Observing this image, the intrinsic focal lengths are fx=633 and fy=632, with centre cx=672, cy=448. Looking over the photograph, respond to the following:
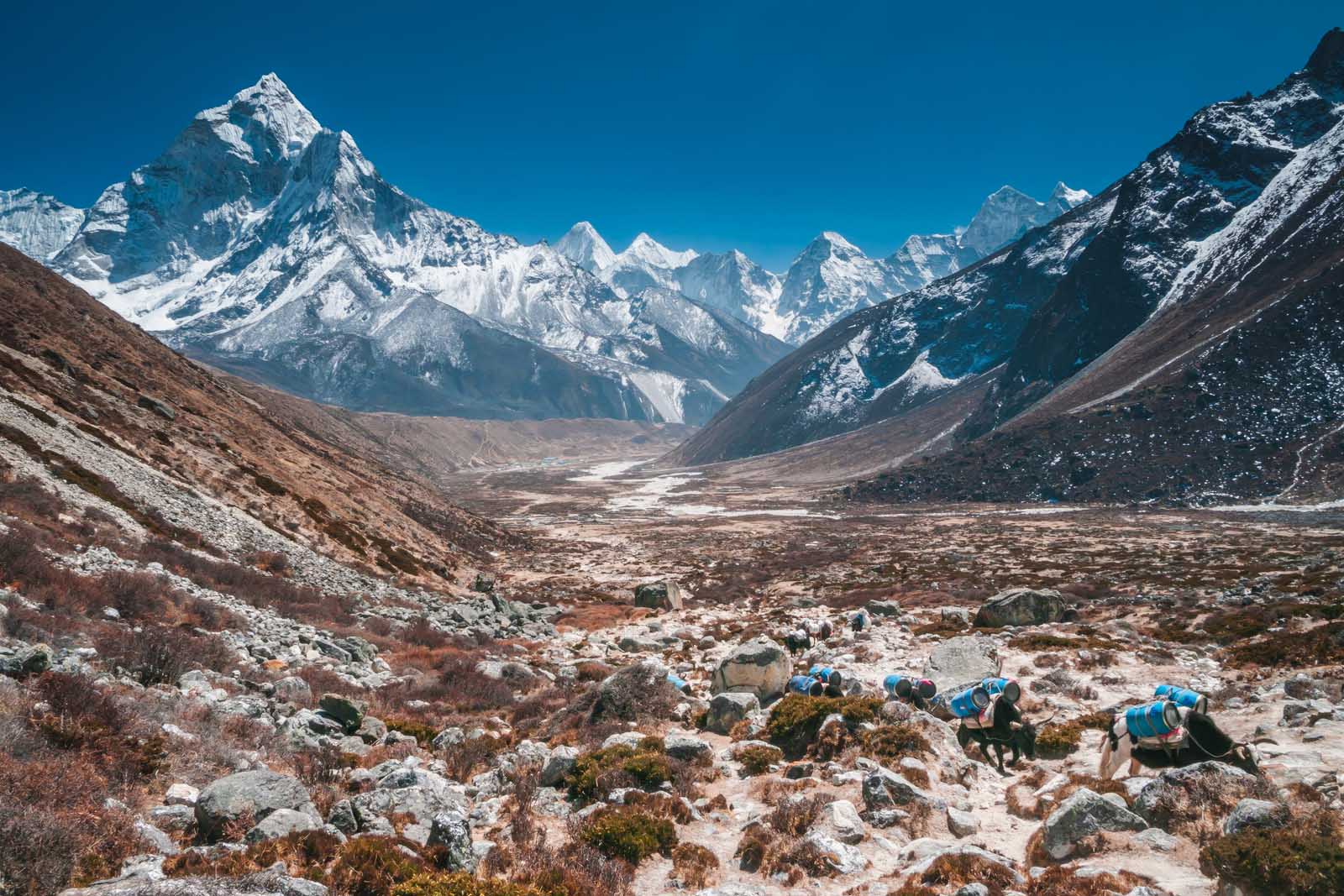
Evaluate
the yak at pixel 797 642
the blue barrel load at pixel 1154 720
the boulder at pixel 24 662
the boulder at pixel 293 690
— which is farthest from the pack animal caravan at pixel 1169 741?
the boulder at pixel 24 662

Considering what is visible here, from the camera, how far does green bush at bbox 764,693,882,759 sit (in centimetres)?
1421

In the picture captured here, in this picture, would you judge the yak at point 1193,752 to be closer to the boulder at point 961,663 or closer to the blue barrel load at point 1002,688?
the blue barrel load at point 1002,688

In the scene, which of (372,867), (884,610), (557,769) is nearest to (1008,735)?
(557,769)

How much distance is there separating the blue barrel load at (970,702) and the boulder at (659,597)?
26897 millimetres

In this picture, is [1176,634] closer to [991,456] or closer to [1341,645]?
[1341,645]

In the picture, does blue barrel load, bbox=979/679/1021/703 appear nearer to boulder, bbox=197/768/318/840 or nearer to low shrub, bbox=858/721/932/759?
low shrub, bbox=858/721/932/759

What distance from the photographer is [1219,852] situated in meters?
7.30

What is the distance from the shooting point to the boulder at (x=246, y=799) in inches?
302

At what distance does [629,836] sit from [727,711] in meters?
7.24

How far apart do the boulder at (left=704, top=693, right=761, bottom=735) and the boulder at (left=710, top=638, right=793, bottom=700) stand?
1.23 metres

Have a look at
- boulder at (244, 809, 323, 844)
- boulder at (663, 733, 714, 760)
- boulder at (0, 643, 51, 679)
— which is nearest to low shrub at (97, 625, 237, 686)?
boulder at (0, 643, 51, 679)

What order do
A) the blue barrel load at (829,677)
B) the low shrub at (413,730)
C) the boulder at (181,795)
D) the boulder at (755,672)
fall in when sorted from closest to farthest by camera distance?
the boulder at (181,795), the low shrub at (413,730), the blue barrel load at (829,677), the boulder at (755,672)

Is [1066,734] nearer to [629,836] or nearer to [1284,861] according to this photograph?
[1284,861]

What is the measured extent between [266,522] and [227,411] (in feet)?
79.3
